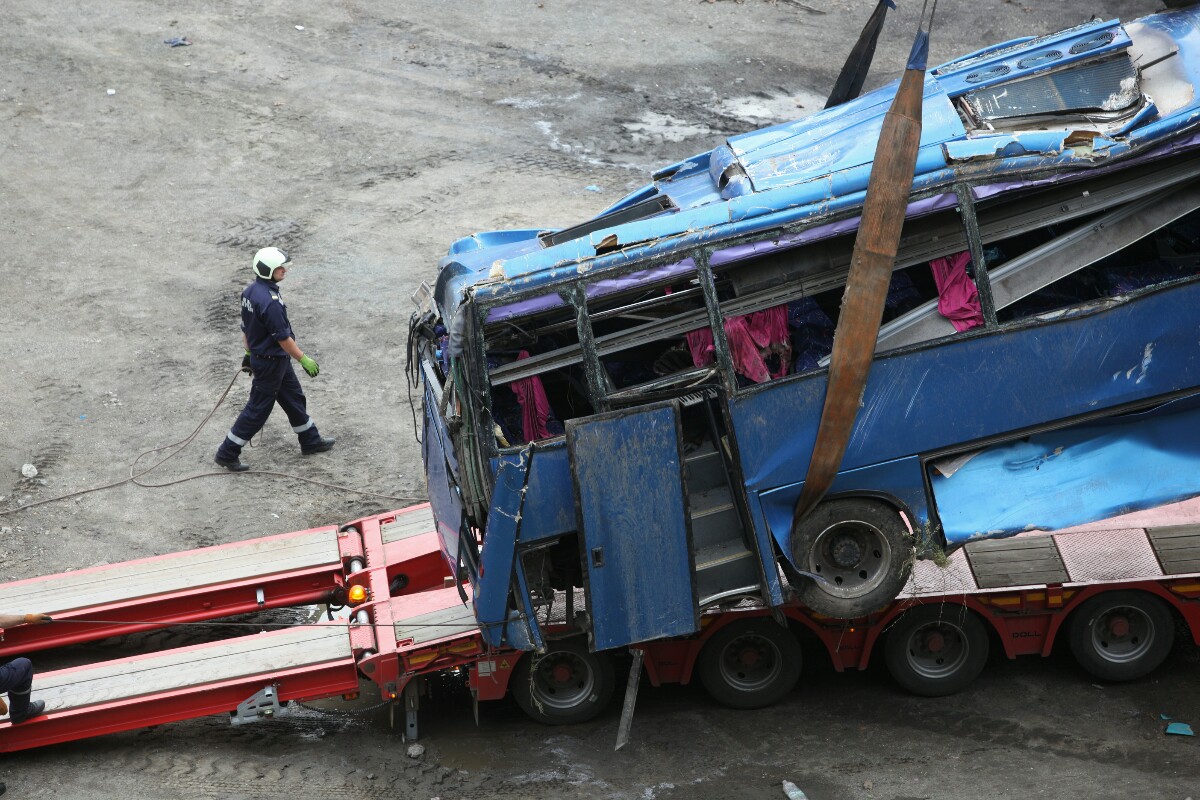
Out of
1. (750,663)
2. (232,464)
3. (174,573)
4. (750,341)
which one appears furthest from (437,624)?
(232,464)

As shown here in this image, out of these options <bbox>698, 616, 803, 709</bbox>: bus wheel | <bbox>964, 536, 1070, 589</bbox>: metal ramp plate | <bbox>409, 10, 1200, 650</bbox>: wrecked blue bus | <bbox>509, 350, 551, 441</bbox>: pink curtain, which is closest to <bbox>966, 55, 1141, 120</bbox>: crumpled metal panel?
<bbox>409, 10, 1200, 650</bbox>: wrecked blue bus

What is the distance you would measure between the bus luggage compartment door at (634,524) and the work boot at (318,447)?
4.48 m

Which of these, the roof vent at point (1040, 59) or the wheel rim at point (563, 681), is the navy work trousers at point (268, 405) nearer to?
the wheel rim at point (563, 681)

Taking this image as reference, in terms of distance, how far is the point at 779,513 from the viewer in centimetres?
675

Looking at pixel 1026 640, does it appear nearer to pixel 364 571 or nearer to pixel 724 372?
pixel 724 372

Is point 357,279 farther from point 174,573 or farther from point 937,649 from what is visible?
point 937,649

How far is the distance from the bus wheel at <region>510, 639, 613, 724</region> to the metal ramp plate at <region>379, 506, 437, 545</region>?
5.04 ft

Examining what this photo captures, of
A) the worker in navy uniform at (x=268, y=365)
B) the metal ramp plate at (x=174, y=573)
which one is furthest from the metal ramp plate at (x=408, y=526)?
the worker in navy uniform at (x=268, y=365)

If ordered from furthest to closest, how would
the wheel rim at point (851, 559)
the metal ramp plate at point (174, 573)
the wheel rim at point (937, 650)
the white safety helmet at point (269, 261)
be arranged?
the white safety helmet at point (269, 261) → the metal ramp plate at point (174, 573) → the wheel rim at point (937, 650) → the wheel rim at point (851, 559)

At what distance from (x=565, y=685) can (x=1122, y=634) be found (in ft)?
11.2

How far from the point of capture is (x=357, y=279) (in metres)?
13.1

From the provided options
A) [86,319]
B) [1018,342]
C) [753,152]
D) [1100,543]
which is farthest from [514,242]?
[86,319]

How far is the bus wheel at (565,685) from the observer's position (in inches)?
301

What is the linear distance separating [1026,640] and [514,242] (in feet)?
12.9
